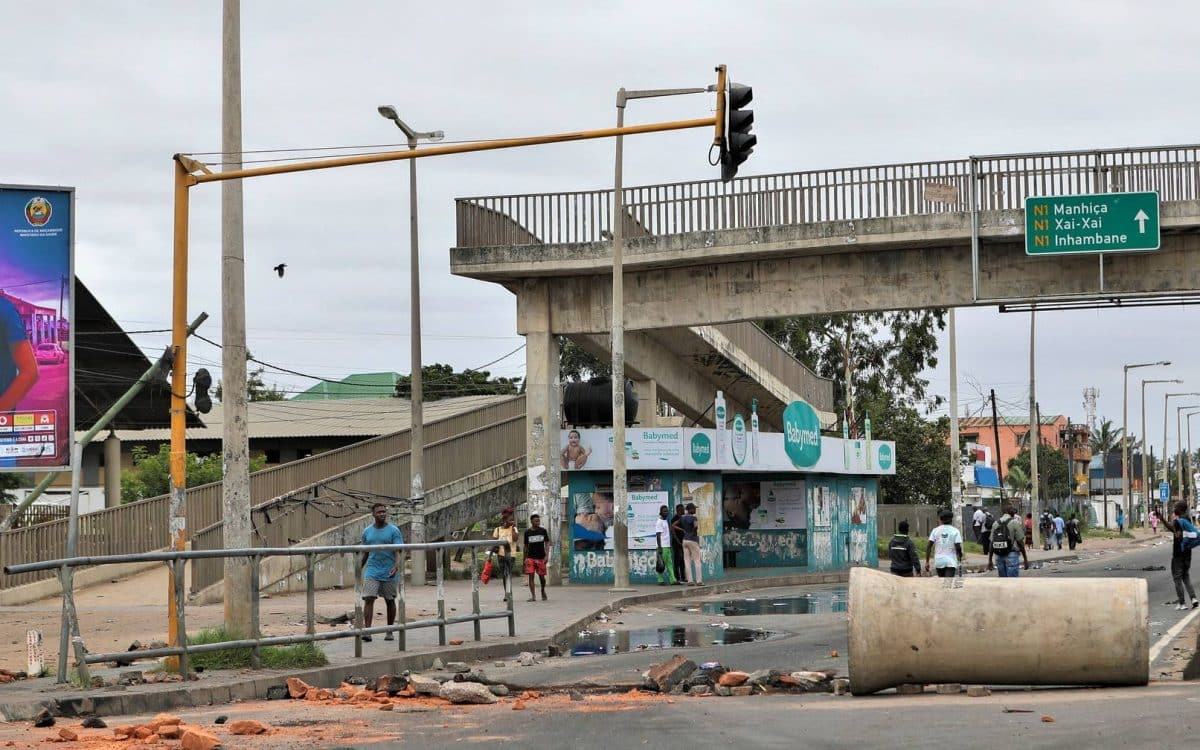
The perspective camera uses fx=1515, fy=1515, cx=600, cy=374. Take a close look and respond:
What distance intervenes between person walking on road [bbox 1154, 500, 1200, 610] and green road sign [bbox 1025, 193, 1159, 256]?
5381 mm

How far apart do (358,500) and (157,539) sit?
439 centimetres

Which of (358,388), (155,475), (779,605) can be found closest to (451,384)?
(358,388)

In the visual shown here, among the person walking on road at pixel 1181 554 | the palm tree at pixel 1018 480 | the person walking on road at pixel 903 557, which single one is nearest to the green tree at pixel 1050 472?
the palm tree at pixel 1018 480

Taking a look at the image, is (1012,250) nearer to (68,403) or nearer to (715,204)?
(715,204)

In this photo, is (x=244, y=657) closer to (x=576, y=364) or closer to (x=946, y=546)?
(x=946, y=546)

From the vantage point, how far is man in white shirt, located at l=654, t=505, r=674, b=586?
30.3m

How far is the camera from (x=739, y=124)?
1500cm

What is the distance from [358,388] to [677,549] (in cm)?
4582

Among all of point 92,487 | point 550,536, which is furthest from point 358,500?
point 92,487

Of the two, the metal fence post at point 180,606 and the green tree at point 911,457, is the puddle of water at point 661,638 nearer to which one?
the metal fence post at point 180,606

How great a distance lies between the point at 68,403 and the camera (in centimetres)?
1658

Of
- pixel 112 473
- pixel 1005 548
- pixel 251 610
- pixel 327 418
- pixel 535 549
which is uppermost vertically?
pixel 327 418

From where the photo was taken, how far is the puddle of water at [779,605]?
25.2 metres

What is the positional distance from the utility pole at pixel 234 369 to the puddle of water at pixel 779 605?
1115 centimetres
